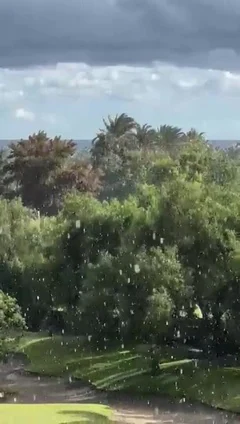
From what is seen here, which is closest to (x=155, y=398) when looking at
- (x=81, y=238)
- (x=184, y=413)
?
(x=184, y=413)

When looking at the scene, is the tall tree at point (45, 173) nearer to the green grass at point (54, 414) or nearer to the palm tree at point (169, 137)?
the palm tree at point (169, 137)

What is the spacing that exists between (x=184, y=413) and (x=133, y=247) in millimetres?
8114

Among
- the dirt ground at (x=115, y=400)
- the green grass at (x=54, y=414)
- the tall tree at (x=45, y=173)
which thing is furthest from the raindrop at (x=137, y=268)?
the tall tree at (x=45, y=173)

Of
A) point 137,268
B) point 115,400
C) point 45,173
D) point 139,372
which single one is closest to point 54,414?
point 115,400

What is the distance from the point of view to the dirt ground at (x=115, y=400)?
2923 cm

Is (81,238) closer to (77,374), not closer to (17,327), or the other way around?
(77,374)

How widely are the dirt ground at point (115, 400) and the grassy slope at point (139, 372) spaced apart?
0.71 meters

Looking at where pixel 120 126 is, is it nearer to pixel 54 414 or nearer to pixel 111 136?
pixel 111 136

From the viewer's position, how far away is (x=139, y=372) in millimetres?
35250

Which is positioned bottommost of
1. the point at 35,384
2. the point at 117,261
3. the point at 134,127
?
the point at 35,384

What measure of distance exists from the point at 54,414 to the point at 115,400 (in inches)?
191

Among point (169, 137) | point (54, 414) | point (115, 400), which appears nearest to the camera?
point (54, 414)

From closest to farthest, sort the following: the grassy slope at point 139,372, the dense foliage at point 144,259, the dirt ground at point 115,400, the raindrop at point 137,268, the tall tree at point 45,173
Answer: the dirt ground at point 115,400
the grassy slope at point 139,372
the dense foliage at point 144,259
the raindrop at point 137,268
the tall tree at point 45,173

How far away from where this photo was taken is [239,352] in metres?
34.8
